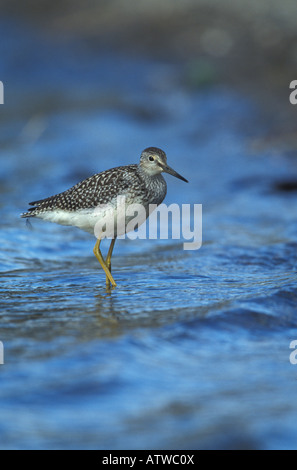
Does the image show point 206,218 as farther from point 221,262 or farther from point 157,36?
point 157,36

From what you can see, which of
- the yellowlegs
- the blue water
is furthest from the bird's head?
the blue water

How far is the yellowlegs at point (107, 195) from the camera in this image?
8.72 meters

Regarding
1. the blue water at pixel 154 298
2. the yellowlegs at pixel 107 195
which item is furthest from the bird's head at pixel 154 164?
the blue water at pixel 154 298

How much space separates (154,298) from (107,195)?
147 centimetres

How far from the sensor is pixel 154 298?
7941mm

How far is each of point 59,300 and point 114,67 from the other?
14.4 metres

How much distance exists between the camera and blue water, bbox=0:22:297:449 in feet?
17.0

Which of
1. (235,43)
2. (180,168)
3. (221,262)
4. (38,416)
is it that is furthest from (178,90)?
(38,416)

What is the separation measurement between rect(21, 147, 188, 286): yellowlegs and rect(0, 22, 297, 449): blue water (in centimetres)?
71

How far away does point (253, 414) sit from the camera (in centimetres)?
526

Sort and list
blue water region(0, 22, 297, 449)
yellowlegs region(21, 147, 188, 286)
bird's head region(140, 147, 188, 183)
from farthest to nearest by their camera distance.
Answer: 1. bird's head region(140, 147, 188, 183)
2. yellowlegs region(21, 147, 188, 286)
3. blue water region(0, 22, 297, 449)

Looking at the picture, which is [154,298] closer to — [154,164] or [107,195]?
[107,195]

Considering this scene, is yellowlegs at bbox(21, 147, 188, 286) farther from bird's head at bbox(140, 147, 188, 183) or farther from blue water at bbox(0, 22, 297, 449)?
blue water at bbox(0, 22, 297, 449)

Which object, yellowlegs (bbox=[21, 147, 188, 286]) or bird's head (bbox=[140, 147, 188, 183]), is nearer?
yellowlegs (bbox=[21, 147, 188, 286])
